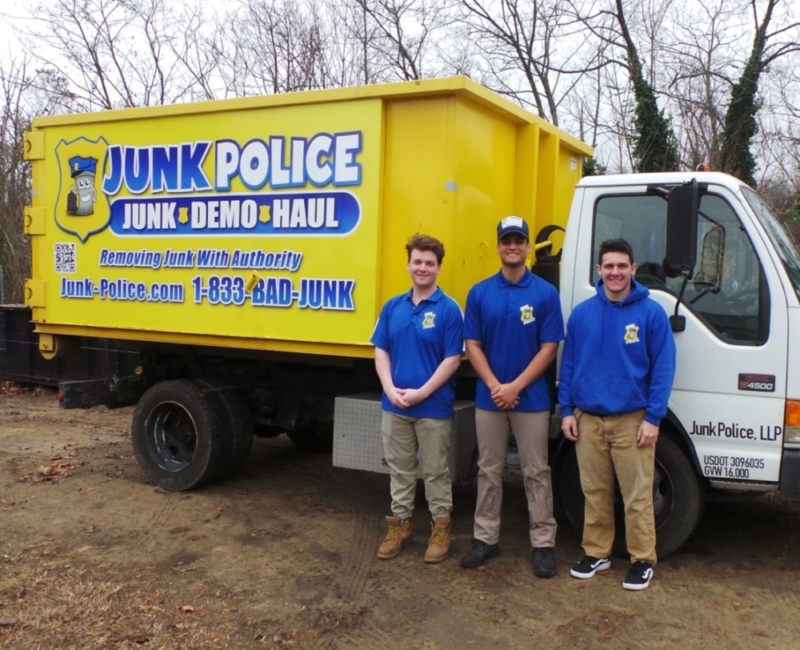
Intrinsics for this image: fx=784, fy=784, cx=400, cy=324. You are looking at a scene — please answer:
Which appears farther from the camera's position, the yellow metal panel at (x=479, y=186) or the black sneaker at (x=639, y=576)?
the yellow metal panel at (x=479, y=186)

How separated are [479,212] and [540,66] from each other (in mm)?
18039

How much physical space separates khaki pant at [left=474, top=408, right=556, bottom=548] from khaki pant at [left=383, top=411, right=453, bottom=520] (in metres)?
0.22

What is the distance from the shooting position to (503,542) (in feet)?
16.6

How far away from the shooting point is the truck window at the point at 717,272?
4285mm

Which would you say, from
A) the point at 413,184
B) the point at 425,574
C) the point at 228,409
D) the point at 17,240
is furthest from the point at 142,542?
the point at 17,240

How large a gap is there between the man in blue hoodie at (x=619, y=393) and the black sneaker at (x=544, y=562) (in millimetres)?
126

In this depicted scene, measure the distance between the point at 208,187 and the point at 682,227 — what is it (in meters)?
3.23

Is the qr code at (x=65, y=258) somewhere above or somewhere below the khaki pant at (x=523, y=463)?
above

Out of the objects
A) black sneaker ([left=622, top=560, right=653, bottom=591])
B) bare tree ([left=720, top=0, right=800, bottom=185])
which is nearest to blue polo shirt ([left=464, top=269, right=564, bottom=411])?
black sneaker ([left=622, top=560, right=653, bottom=591])

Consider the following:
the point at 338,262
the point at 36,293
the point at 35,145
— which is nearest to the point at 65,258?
the point at 36,293

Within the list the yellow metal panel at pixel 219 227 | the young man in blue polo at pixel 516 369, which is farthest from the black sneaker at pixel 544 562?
the yellow metal panel at pixel 219 227

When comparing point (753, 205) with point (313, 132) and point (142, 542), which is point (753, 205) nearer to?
point (313, 132)

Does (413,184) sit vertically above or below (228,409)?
above

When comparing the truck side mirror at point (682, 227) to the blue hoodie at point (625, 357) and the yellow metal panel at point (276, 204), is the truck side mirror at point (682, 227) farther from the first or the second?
the yellow metal panel at point (276, 204)
